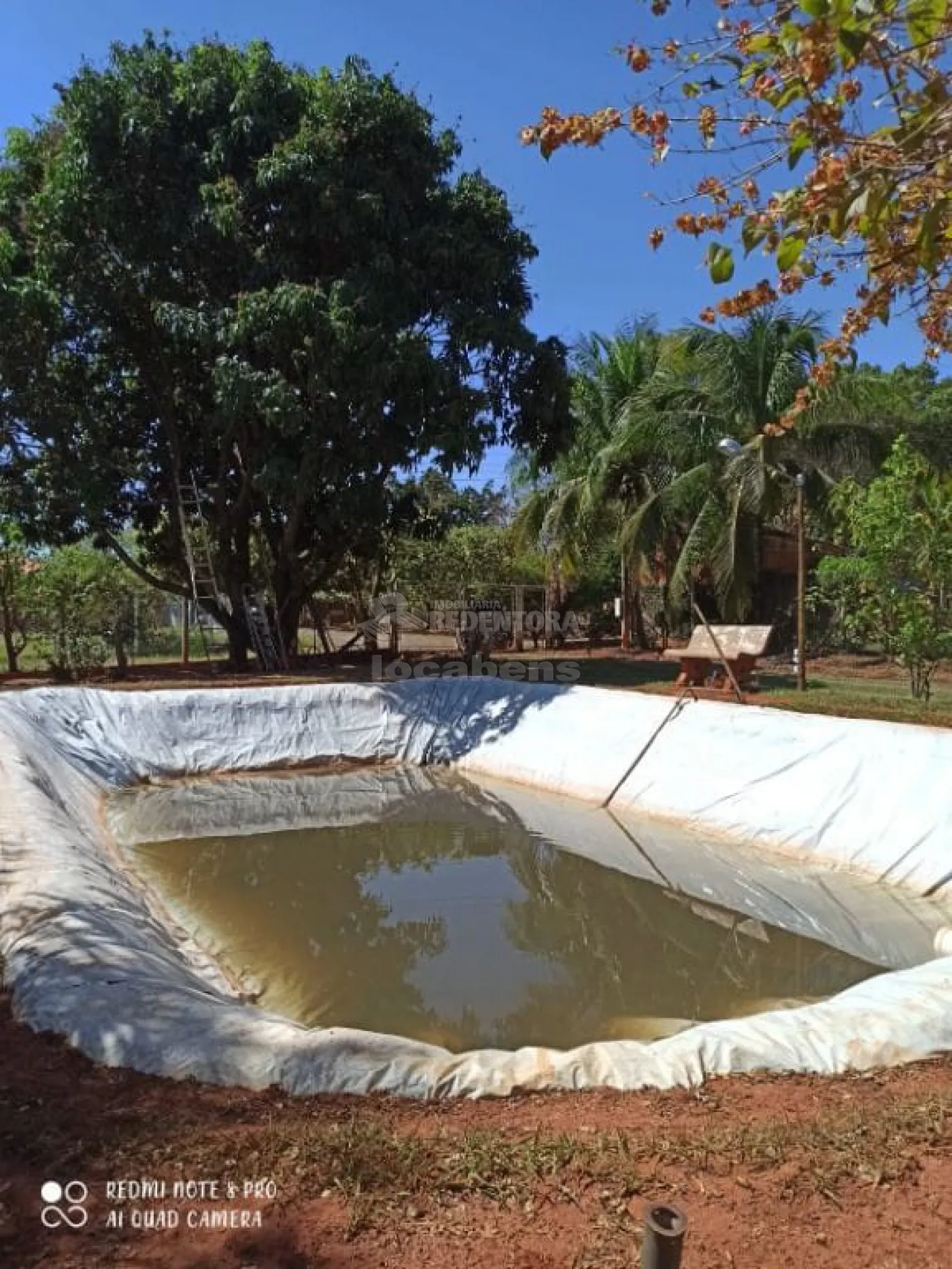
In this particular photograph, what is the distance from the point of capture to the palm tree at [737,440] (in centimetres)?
1478

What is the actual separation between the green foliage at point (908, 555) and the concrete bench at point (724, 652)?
3.91 feet

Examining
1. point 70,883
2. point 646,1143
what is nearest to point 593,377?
point 70,883

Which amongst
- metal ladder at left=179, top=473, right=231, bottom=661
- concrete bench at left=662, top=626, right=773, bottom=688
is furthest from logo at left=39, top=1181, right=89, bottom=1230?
metal ladder at left=179, top=473, right=231, bottom=661

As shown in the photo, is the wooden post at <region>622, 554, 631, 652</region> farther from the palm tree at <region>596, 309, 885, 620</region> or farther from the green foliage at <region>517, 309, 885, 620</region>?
the palm tree at <region>596, 309, 885, 620</region>

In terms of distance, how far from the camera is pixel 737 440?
14.9 meters

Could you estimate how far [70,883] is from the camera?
4.75 m

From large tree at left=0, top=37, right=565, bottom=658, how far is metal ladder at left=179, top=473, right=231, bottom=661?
3.66 ft

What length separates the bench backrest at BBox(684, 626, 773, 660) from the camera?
10.3 metres

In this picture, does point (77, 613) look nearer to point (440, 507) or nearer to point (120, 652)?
point (120, 652)

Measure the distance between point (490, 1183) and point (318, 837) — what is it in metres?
6.01

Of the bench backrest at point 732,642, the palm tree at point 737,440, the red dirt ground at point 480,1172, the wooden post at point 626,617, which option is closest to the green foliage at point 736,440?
the palm tree at point 737,440

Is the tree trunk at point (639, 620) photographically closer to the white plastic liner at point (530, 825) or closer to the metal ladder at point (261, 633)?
the metal ladder at point (261, 633)

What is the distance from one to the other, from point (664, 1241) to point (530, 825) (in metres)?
6.81

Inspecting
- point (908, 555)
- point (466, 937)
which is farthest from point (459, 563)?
point (466, 937)
